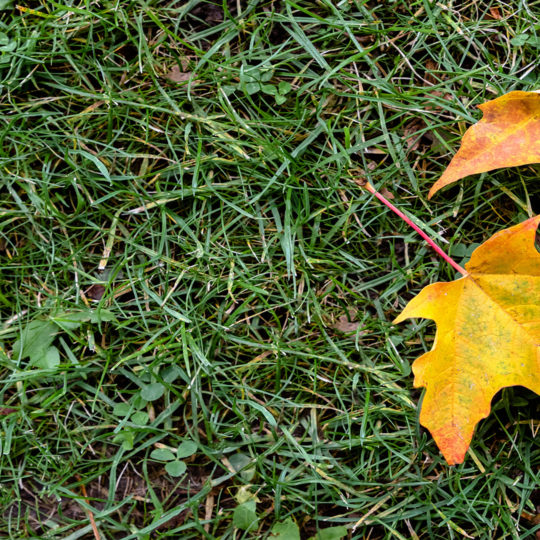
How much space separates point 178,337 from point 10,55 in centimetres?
126

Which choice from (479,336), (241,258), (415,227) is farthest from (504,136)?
(241,258)

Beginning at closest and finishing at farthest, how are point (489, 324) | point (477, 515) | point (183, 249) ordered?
point (489, 324) < point (477, 515) < point (183, 249)

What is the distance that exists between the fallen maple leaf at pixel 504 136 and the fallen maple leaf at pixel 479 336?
25 centimetres

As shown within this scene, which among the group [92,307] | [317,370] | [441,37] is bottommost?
[317,370]

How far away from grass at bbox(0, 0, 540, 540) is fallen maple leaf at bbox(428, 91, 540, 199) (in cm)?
21

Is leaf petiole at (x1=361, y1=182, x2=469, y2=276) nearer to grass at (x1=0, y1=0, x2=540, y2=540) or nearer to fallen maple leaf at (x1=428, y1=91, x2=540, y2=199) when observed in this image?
grass at (x1=0, y1=0, x2=540, y2=540)

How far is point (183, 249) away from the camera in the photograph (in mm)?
2143

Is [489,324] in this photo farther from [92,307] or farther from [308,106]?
[92,307]

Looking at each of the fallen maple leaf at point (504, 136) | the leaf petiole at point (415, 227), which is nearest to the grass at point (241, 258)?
the leaf petiole at point (415, 227)

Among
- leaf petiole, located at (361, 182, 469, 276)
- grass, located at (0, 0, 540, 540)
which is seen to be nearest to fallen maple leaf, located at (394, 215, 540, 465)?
leaf petiole, located at (361, 182, 469, 276)

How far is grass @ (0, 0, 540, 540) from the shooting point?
205 centimetres

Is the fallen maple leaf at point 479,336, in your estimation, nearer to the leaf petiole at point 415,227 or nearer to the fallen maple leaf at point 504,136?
the leaf petiole at point 415,227

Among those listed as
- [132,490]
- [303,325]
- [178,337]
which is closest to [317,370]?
[303,325]

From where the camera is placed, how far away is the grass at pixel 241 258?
2.05 metres
